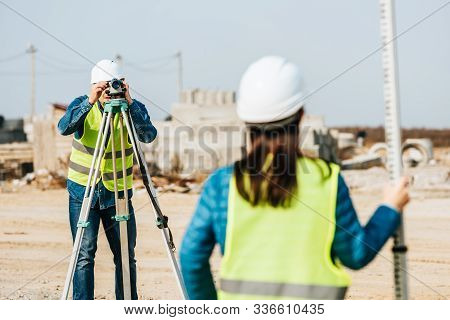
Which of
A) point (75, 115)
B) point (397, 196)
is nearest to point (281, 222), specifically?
point (397, 196)

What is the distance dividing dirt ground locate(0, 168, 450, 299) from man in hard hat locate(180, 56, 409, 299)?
12.9 feet

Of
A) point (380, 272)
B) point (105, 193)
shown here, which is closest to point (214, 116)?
point (380, 272)

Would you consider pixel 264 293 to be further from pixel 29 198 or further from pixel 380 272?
pixel 29 198

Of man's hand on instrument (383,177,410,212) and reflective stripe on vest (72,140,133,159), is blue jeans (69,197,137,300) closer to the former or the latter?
reflective stripe on vest (72,140,133,159)

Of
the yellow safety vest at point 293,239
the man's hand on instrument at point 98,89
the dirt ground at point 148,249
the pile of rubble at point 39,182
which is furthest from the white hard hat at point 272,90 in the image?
the pile of rubble at point 39,182

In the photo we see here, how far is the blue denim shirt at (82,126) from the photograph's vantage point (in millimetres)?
4766

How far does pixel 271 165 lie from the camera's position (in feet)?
9.11

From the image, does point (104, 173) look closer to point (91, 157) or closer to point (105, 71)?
point (91, 157)

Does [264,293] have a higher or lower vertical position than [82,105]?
lower

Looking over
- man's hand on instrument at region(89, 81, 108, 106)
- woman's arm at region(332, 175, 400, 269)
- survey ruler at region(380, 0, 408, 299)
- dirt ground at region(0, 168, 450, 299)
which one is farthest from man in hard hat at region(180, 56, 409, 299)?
dirt ground at region(0, 168, 450, 299)

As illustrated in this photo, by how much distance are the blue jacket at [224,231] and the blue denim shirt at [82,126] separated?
6.55 ft

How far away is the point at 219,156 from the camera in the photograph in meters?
13.1

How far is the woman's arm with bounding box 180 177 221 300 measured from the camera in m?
2.77

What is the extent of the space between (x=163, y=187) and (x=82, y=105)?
27.2 ft
